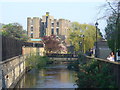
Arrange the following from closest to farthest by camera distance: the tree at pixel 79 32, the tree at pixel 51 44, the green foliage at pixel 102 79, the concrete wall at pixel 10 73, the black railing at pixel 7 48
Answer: the green foliage at pixel 102 79 < the concrete wall at pixel 10 73 < the black railing at pixel 7 48 < the tree at pixel 79 32 < the tree at pixel 51 44

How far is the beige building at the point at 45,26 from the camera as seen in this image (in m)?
137

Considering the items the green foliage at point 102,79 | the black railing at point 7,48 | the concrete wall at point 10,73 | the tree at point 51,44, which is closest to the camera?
the green foliage at point 102,79

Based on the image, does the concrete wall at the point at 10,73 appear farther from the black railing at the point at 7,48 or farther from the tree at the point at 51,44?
the tree at the point at 51,44

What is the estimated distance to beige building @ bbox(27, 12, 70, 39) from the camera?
13688 cm

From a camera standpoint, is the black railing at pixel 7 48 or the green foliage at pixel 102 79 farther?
the black railing at pixel 7 48

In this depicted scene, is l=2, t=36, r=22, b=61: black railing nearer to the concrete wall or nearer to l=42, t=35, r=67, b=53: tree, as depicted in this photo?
the concrete wall

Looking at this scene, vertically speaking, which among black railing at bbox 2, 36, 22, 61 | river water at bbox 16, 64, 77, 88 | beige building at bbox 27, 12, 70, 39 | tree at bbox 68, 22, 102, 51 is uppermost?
beige building at bbox 27, 12, 70, 39

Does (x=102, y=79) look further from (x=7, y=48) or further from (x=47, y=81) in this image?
(x=47, y=81)

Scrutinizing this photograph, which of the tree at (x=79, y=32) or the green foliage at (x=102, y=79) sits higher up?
the tree at (x=79, y=32)

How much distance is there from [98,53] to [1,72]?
17.7 meters

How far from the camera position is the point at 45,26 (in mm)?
137375

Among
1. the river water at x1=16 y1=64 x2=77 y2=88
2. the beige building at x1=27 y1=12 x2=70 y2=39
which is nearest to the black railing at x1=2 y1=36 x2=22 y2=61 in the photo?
the river water at x1=16 y1=64 x2=77 y2=88

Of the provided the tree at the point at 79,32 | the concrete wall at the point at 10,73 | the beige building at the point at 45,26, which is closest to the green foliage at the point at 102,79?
the concrete wall at the point at 10,73

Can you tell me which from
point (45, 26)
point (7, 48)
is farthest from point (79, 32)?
point (7, 48)
